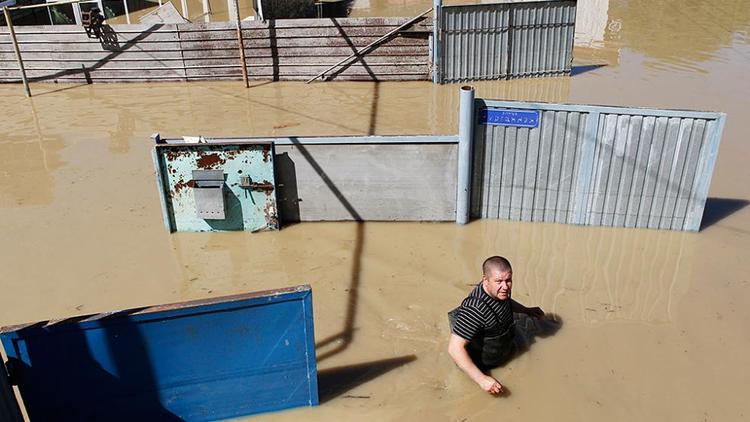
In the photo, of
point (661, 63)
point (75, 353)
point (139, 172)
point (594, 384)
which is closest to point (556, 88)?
point (661, 63)

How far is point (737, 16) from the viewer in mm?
21172

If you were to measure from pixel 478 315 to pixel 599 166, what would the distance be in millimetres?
3165

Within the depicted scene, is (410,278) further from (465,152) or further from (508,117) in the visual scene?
(508,117)

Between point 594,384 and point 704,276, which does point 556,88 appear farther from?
point 594,384

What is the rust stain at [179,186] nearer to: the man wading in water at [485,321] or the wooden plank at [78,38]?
the man wading in water at [485,321]

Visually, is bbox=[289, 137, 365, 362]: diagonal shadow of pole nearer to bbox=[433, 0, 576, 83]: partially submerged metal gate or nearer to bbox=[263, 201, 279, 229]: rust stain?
bbox=[263, 201, 279, 229]: rust stain

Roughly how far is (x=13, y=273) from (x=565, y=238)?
19.8 feet

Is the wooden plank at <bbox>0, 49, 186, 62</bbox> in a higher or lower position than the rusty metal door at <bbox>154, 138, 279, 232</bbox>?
higher

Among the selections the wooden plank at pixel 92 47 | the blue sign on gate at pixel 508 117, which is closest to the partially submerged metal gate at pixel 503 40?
the wooden plank at pixel 92 47

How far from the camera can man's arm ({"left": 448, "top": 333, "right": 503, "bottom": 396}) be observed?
15.3ft

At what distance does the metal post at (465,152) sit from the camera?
6734 mm

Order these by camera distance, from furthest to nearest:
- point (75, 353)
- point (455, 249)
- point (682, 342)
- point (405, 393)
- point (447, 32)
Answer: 1. point (447, 32)
2. point (455, 249)
3. point (682, 342)
4. point (405, 393)
5. point (75, 353)

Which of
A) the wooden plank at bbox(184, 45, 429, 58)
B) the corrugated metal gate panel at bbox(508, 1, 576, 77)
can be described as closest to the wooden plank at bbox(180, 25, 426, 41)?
the wooden plank at bbox(184, 45, 429, 58)

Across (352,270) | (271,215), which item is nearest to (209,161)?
(271,215)
